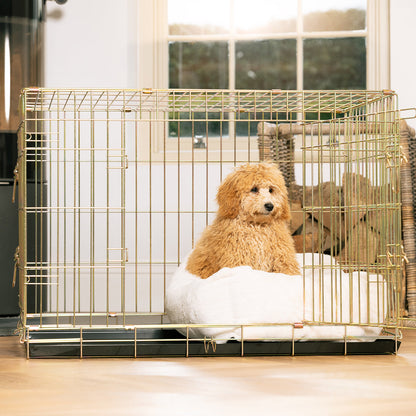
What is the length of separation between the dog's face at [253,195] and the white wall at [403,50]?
1.25 meters

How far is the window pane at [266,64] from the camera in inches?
147

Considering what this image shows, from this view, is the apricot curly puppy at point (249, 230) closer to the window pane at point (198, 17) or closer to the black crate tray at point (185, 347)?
the black crate tray at point (185, 347)

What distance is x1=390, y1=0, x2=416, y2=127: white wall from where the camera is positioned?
359cm

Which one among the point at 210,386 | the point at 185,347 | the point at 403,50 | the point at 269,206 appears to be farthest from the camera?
the point at 403,50

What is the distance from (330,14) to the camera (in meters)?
3.70

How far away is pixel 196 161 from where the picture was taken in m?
3.54

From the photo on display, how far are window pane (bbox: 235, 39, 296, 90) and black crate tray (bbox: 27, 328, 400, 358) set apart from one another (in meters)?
1.82

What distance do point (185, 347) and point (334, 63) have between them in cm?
205

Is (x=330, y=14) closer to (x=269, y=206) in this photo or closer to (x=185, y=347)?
(x=269, y=206)

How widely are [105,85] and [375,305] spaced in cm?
189

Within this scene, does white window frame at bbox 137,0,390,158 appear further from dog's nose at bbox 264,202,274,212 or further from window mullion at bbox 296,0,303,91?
dog's nose at bbox 264,202,274,212

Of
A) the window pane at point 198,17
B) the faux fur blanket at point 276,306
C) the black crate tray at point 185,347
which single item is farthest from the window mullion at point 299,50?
the black crate tray at point 185,347

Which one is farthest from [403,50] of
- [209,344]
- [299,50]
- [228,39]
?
[209,344]

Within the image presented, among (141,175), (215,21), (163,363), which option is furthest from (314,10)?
(163,363)
